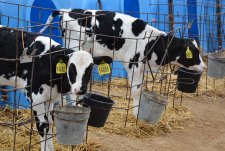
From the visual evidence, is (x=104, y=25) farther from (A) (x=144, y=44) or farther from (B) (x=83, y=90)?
(B) (x=83, y=90)

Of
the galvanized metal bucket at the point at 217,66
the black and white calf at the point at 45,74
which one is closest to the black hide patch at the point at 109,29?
the galvanized metal bucket at the point at 217,66

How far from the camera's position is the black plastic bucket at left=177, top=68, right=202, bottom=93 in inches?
320

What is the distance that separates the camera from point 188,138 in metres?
7.04

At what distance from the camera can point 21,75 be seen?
572cm

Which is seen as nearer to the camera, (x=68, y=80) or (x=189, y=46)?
(x=68, y=80)

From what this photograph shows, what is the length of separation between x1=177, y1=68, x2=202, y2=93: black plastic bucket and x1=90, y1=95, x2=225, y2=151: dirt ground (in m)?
0.58

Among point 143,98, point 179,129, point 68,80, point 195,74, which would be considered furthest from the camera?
point 195,74

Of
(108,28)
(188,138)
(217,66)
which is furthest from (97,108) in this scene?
(217,66)

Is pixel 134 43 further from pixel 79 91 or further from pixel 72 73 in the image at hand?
pixel 79 91

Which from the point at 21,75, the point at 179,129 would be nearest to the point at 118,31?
the point at 179,129

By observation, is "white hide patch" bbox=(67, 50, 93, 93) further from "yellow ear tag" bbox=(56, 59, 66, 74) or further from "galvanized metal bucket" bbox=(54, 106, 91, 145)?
"galvanized metal bucket" bbox=(54, 106, 91, 145)

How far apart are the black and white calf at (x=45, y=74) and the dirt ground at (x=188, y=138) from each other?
3.62 ft

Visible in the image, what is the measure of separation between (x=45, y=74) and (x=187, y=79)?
141 inches

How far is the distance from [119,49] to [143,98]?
235cm
